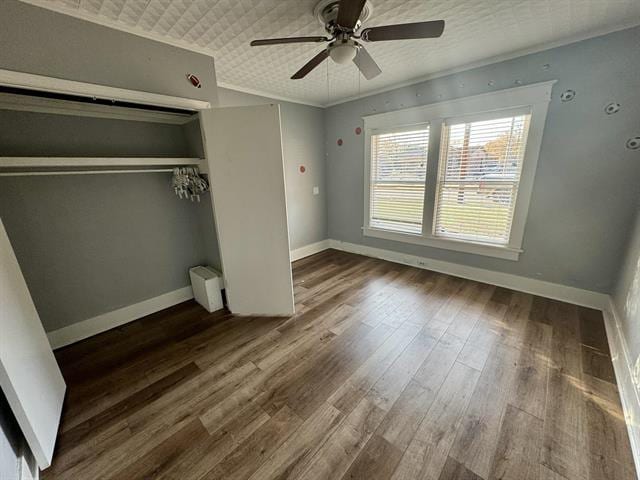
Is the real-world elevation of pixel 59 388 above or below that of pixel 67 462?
above

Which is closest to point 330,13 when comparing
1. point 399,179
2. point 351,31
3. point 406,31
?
point 351,31

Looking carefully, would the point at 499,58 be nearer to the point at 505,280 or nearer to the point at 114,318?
the point at 505,280

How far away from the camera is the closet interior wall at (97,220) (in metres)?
1.88

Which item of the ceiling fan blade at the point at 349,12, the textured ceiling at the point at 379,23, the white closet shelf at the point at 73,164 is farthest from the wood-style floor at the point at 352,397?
the textured ceiling at the point at 379,23

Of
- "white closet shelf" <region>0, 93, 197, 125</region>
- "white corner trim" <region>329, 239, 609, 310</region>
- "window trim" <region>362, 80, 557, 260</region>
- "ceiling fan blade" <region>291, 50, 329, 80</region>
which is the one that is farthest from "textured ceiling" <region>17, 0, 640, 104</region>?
"white corner trim" <region>329, 239, 609, 310</region>

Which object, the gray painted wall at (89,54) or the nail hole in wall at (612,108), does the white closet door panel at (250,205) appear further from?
the nail hole in wall at (612,108)

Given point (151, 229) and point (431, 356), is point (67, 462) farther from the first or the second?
point (431, 356)

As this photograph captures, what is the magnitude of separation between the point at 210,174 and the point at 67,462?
2000mm

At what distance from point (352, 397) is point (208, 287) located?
1.76 m

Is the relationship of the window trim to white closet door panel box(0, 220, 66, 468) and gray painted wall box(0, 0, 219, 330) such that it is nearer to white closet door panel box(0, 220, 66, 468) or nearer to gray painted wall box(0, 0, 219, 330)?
gray painted wall box(0, 0, 219, 330)

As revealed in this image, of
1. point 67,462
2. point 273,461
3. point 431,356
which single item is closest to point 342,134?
point 431,356

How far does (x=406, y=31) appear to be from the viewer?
1506mm

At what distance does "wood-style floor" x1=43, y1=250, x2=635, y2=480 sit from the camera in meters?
1.23

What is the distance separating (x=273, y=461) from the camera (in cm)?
125
